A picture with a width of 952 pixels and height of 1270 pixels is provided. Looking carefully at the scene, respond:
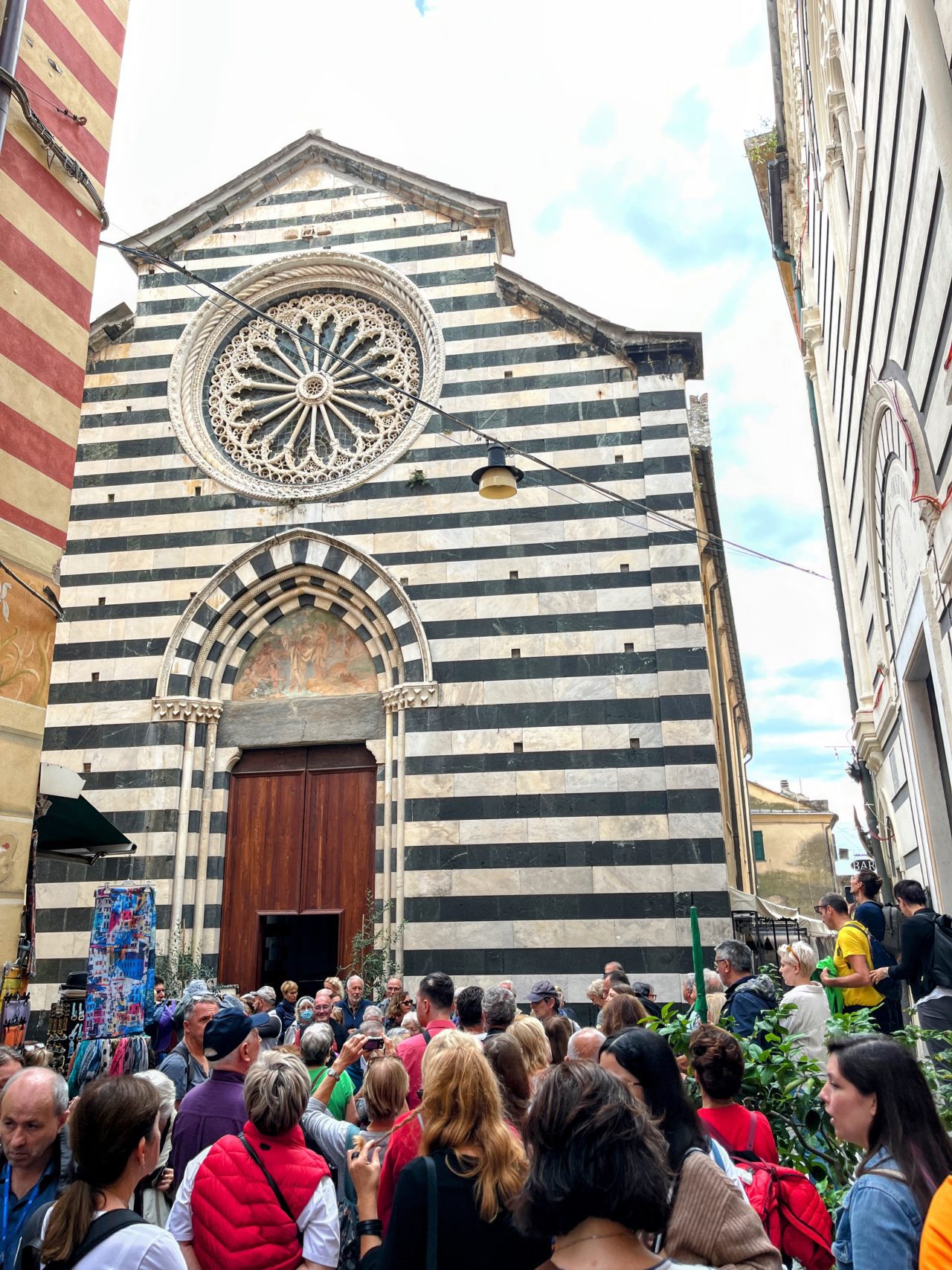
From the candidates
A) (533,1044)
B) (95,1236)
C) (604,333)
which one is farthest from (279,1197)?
(604,333)

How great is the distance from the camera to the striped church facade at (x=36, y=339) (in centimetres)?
681

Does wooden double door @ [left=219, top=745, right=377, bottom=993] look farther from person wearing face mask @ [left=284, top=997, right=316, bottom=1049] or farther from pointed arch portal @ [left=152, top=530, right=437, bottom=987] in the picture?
person wearing face mask @ [left=284, top=997, right=316, bottom=1049]

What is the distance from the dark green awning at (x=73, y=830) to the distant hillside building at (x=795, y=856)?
32983mm

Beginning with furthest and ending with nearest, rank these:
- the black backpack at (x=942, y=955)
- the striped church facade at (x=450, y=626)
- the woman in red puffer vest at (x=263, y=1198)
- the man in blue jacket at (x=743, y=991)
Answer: the striped church facade at (x=450, y=626)
the black backpack at (x=942, y=955)
the man in blue jacket at (x=743, y=991)
the woman in red puffer vest at (x=263, y=1198)

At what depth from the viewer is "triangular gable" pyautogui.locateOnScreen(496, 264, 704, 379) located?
13.4 m

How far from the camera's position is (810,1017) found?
504 cm

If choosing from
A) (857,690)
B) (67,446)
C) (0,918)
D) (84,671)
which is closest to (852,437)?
(857,690)

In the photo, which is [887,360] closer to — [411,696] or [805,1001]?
[805,1001]

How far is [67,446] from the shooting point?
24.9 feet

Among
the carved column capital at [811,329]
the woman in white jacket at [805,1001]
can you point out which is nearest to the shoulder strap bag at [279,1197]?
the woman in white jacket at [805,1001]

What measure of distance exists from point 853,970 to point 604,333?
33.1 ft

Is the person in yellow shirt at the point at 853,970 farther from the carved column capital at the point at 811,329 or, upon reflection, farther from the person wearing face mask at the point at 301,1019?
the carved column capital at the point at 811,329

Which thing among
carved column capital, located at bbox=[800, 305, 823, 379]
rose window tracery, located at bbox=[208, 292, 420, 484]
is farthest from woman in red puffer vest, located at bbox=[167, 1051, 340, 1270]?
carved column capital, located at bbox=[800, 305, 823, 379]

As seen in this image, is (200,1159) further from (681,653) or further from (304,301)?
(304,301)
